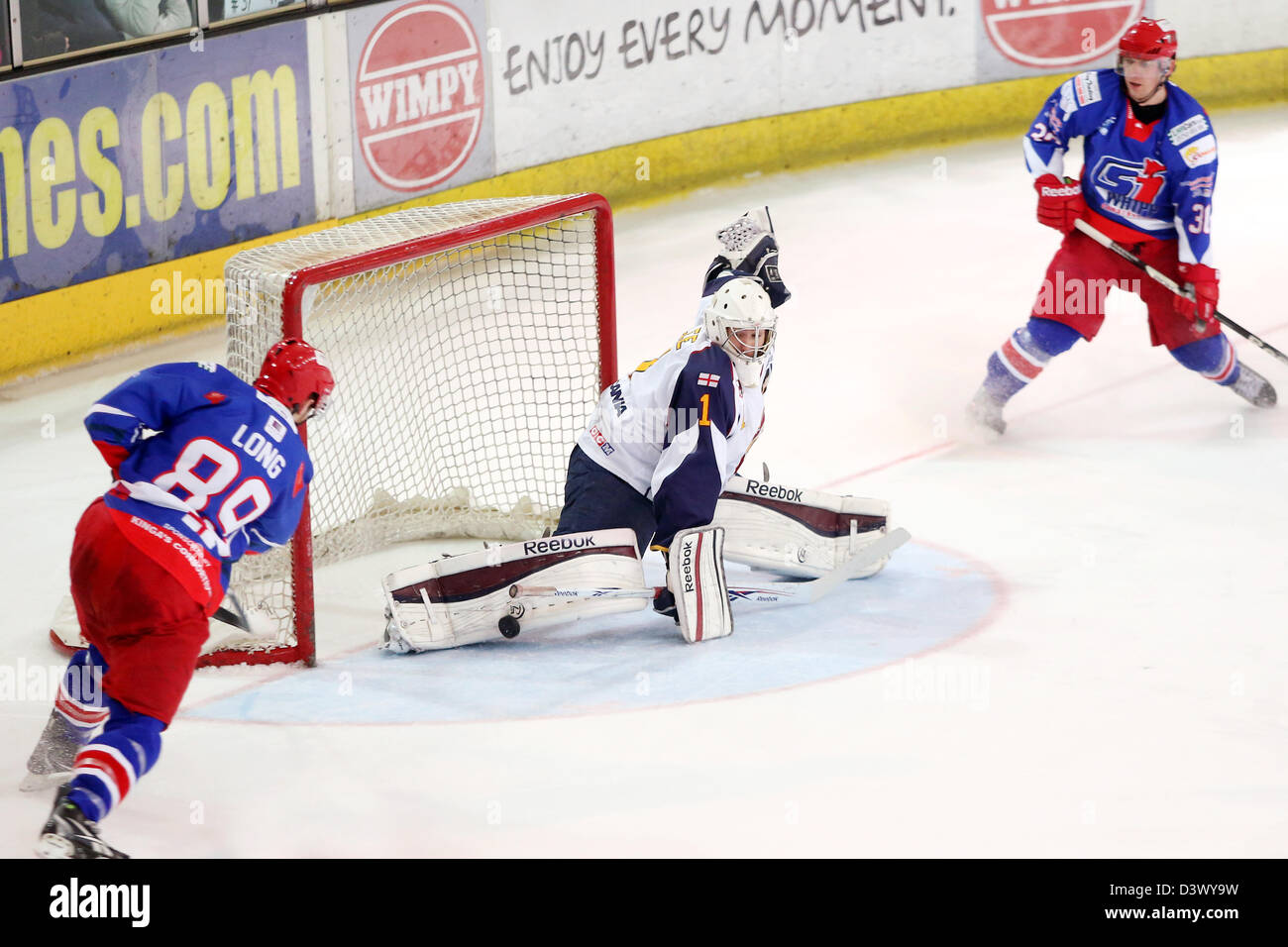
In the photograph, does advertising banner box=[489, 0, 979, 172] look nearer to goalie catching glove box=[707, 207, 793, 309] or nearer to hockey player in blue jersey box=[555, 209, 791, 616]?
goalie catching glove box=[707, 207, 793, 309]

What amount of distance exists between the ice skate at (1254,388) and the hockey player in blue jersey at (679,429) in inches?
83.7

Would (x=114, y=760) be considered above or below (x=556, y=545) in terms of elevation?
below

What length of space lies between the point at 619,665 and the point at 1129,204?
2529 mm

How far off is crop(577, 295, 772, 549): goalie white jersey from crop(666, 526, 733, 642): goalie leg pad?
7cm

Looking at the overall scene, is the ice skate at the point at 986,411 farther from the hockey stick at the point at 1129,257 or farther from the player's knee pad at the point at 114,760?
the player's knee pad at the point at 114,760

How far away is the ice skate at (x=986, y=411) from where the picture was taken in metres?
6.18

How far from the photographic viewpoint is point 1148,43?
216 inches

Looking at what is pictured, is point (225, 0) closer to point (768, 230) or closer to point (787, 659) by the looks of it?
point (768, 230)

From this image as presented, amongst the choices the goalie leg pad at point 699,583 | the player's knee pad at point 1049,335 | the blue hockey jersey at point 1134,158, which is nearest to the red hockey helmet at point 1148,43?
the blue hockey jersey at point 1134,158

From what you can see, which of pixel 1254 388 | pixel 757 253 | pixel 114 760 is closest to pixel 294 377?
pixel 114 760

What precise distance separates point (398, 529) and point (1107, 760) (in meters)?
2.28

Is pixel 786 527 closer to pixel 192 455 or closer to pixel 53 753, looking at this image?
pixel 192 455
